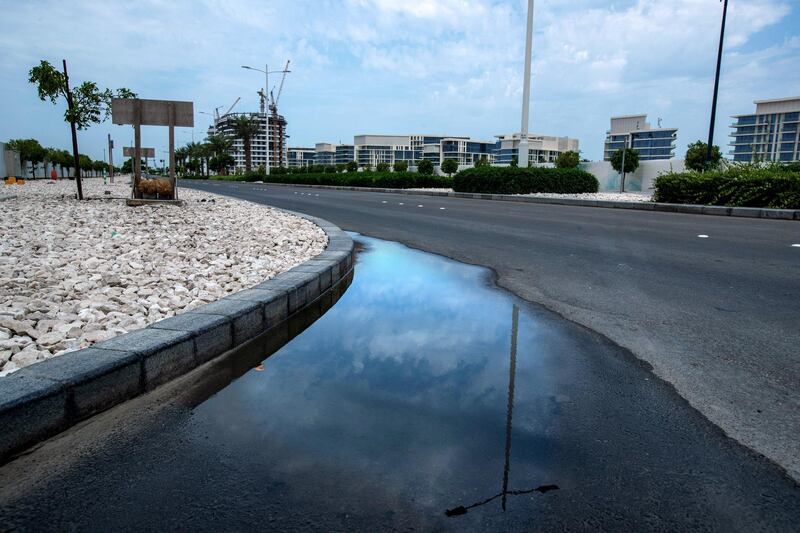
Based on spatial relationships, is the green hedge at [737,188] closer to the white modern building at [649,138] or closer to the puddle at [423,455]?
the puddle at [423,455]

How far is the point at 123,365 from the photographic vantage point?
256 cm

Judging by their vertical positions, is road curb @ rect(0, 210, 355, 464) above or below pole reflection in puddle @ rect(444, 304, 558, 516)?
above

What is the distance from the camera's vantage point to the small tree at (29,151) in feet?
159

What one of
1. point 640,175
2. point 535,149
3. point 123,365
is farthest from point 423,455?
point 535,149

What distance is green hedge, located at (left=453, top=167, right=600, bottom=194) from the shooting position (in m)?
23.5

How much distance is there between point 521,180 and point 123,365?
2226 cm

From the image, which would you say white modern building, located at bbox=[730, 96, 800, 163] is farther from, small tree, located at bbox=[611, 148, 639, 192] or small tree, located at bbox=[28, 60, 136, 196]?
small tree, located at bbox=[28, 60, 136, 196]

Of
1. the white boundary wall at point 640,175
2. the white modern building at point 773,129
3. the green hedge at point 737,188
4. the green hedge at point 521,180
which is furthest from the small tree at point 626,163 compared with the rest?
the white modern building at point 773,129

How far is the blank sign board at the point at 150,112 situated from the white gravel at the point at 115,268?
2953 millimetres

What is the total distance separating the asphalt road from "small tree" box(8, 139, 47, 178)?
5038cm

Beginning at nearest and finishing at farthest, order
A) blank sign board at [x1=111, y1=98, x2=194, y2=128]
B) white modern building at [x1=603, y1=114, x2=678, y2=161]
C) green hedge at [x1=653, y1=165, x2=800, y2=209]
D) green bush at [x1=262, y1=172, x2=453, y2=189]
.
A: 1. blank sign board at [x1=111, y1=98, x2=194, y2=128]
2. green hedge at [x1=653, y1=165, x2=800, y2=209]
3. green bush at [x1=262, y1=172, x2=453, y2=189]
4. white modern building at [x1=603, y1=114, x2=678, y2=161]

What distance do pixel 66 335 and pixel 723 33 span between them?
25.4 m

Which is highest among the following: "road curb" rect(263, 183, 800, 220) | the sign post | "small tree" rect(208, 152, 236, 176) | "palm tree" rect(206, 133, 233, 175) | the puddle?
"palm tree" rect(206, 133, 233, 175)

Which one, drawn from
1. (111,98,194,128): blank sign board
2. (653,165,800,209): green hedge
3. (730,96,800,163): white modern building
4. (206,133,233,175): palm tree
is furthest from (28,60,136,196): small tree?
(730,96,800,163): white modern building
